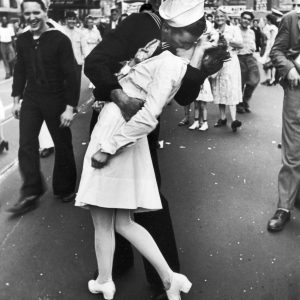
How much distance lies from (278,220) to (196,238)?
75 centimetres

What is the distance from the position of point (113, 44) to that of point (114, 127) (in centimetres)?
52

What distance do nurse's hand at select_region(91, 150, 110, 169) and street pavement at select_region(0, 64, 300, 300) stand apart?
3.30ft

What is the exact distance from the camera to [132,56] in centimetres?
286

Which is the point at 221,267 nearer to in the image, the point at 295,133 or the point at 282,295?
the point at 282,295

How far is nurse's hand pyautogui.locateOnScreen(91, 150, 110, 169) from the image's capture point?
2568mm

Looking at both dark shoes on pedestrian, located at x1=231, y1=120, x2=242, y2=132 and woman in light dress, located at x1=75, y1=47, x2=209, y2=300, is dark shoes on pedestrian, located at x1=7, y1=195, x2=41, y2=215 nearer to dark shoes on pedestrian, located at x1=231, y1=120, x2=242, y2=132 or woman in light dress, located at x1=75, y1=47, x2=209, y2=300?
woman in light dress, located at x1=75, y1=47, x2=209, y2=300

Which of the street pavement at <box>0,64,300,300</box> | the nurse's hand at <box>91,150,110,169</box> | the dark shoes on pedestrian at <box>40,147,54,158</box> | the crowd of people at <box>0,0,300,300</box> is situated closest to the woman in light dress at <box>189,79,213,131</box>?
the street pavement at <box>0,64,300,300</box>

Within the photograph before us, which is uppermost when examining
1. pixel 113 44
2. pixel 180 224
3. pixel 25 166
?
pixel 113 44

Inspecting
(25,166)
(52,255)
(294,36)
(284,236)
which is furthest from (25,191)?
(294,36)

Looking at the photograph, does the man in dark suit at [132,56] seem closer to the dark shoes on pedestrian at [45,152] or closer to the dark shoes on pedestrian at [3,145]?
the dark shoes on pedestrian at [45,152]

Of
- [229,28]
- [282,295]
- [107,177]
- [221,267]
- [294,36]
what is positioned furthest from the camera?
[229,28]

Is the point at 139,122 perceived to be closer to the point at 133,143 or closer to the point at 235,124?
the point at 133,143

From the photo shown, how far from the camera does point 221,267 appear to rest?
11.4 ft

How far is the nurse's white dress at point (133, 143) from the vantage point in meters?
2.46
